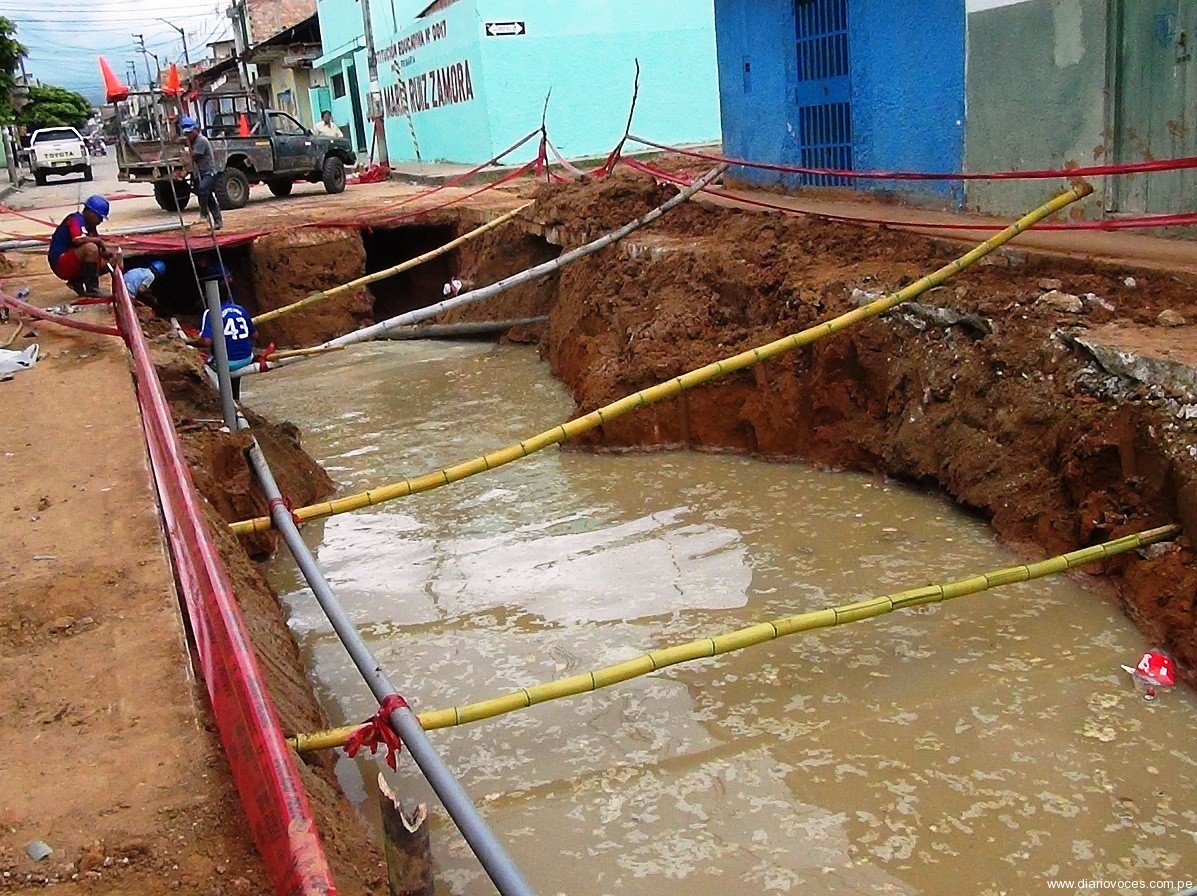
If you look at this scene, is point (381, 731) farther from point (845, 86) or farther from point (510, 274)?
point (510, 274)

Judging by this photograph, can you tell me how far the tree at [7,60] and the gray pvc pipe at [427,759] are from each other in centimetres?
3160

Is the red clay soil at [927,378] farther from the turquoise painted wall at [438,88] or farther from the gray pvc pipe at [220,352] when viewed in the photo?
the turquoise painted wall at [438,88]

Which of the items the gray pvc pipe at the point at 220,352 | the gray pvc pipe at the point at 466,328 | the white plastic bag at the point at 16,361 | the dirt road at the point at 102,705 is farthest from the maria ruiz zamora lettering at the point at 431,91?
the dirt road at the point at 102,705

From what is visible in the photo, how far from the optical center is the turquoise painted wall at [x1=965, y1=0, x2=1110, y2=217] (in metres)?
8.08

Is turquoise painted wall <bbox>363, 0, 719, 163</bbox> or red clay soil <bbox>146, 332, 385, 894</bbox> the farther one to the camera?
turquoise painted wall <bbox>363, 0, 719, 163</bbox>

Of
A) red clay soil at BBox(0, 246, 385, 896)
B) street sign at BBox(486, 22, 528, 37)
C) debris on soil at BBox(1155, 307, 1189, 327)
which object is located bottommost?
red clay soil at BBox(0, 246, 385, 896)

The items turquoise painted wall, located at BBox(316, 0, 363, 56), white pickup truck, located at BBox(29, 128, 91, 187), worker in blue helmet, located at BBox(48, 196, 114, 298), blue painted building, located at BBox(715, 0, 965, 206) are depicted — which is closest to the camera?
blue painted building, located at BBox(715, 0, 965, 206)

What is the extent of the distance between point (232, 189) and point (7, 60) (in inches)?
683

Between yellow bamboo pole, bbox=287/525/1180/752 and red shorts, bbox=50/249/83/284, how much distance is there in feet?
25.1

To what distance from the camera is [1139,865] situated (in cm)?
371

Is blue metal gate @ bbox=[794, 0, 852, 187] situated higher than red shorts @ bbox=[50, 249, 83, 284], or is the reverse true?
blue metal gate @ bbox=[794, 0, 852, 187]

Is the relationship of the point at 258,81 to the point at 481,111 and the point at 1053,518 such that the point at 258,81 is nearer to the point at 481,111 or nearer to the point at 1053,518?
the point at 481,111

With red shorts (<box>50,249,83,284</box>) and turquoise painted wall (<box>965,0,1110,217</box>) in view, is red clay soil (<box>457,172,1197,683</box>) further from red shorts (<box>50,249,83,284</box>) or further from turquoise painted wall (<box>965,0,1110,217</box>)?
red shorts (<box>50,249,83,284</box>)

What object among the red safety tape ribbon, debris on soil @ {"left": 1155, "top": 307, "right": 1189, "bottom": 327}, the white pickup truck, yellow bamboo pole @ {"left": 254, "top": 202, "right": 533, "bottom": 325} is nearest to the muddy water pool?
the red safety tape ribbon
